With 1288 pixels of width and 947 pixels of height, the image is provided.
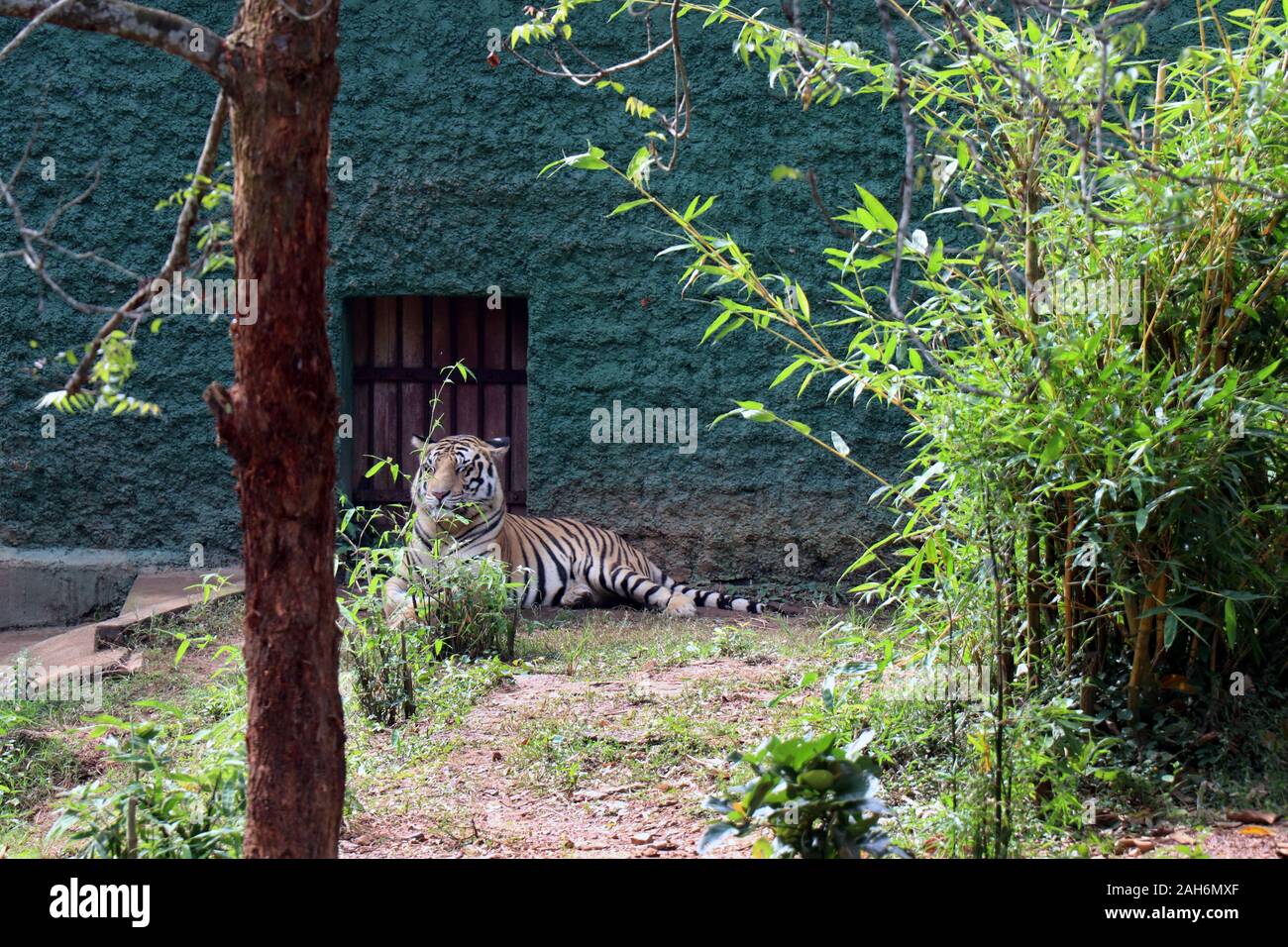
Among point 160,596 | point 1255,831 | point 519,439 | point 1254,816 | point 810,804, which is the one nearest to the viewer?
point 810,804

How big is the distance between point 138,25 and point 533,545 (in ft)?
19.1

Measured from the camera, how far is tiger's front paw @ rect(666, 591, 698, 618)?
24.8 feet

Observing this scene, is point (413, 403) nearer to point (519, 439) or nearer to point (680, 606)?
point (519, 439)

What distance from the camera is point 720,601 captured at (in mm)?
7812

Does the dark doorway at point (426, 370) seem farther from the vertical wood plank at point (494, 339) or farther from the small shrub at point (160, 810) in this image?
the small shrub at point (160, 810)

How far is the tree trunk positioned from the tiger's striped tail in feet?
17.2

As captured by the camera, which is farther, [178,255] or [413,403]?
[413,403]

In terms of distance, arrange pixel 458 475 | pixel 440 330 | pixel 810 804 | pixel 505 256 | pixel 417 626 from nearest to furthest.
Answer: pixel 810 804
pixel 417 626
pixel 458 475
pixel 505 256
pixel 440 330

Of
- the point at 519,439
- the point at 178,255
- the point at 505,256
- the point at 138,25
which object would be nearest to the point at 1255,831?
the point at 178,255

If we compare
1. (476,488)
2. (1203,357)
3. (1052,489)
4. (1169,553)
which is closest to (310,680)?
(1052,489)

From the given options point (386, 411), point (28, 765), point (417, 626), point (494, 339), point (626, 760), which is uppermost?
point (494, 339)

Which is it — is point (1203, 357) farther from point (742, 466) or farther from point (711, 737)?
point (742, 466)

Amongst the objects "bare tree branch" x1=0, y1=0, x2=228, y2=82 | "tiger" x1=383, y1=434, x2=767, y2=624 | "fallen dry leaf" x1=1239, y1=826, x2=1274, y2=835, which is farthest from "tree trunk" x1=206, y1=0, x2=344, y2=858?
"tiger" x1=383, y1=434, x2=767, y2=624

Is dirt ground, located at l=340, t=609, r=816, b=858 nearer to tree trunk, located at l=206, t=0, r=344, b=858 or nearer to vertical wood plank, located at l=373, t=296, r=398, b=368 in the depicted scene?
tree trunk, located at l=206, t=0, r=344, b=858
